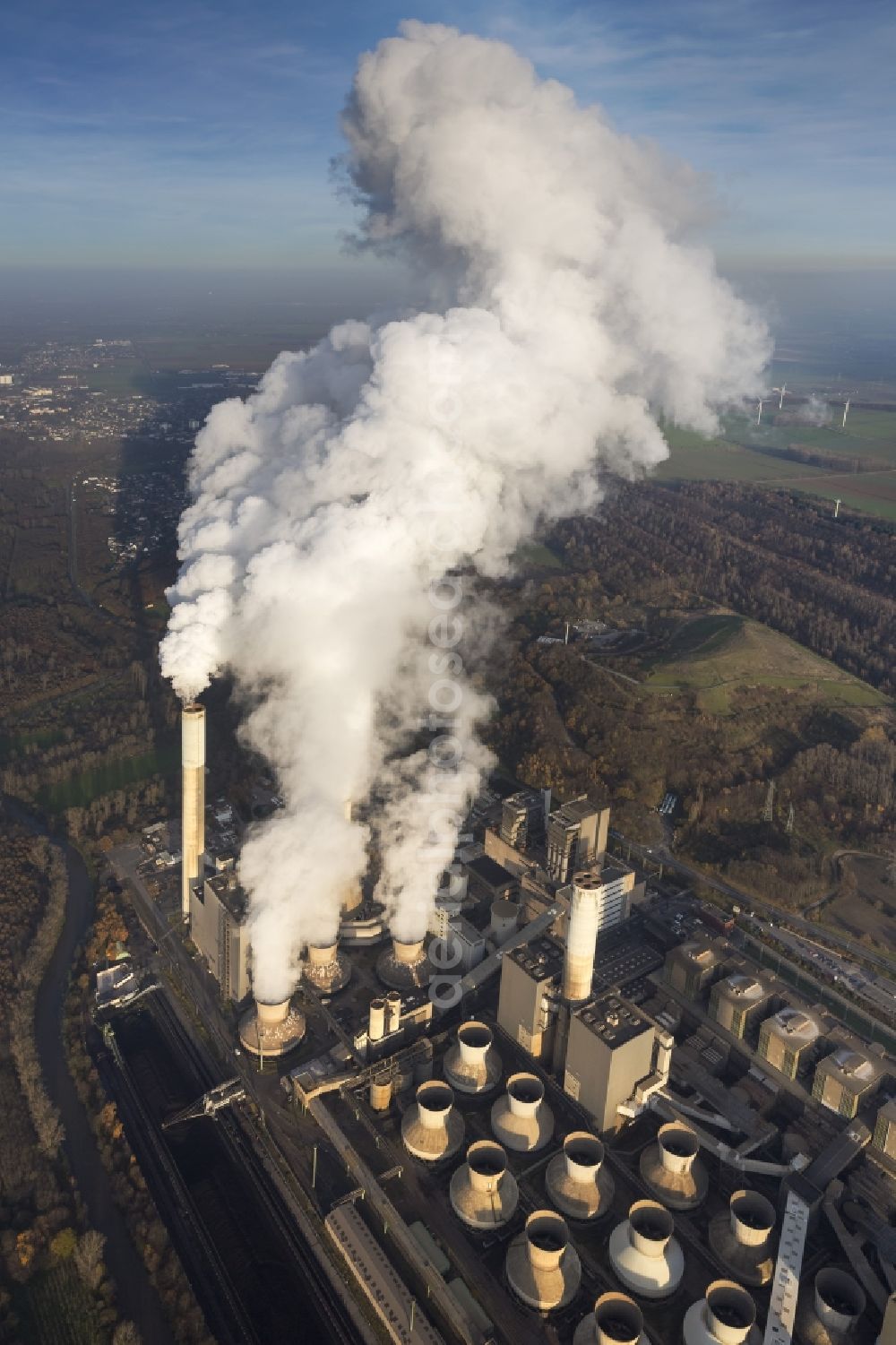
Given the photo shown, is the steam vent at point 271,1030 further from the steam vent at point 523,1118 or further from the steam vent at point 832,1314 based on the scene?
the steam vent at point 832,1314

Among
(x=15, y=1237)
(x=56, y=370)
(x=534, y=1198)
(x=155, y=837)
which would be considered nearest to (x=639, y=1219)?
(x=534, y=1198)

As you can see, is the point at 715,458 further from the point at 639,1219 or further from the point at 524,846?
the point at 639,1219

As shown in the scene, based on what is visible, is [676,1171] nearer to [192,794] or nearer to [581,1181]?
[581,1181]

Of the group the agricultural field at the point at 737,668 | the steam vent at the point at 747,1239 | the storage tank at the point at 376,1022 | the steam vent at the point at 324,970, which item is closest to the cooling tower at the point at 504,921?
the steam vent at the point at 324,970

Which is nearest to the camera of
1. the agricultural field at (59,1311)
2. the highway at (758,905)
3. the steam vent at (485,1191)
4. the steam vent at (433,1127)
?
the agricultural field at (59,1311)

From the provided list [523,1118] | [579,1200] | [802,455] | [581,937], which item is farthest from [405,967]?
[802,455]

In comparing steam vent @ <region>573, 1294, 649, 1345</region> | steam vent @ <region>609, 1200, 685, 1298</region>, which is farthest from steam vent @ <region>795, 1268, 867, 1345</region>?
steam vent @ <region>573, 1294, 649, 1345</region>
